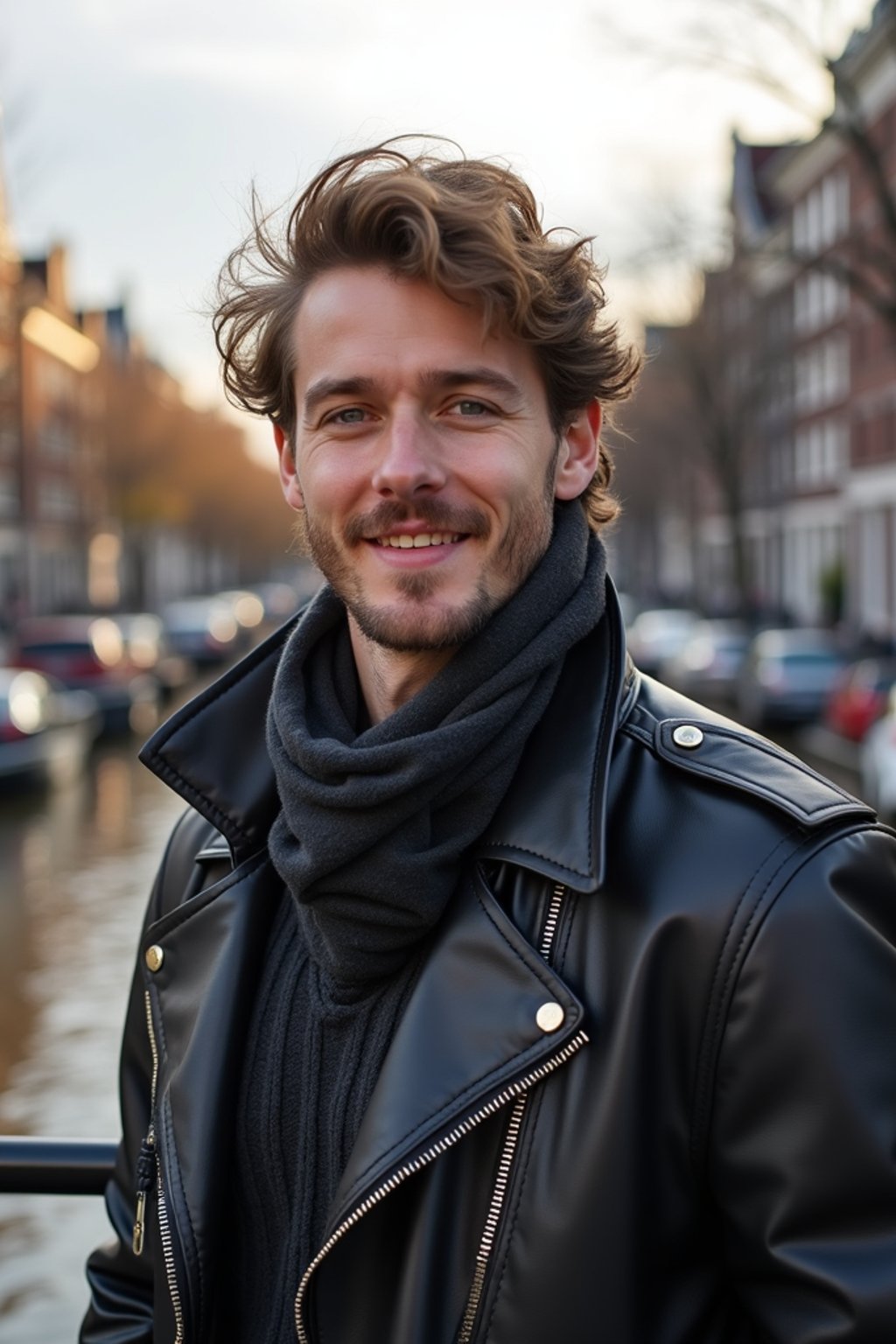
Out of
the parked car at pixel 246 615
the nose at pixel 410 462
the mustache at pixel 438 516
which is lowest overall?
the mustache at pixel 438 516

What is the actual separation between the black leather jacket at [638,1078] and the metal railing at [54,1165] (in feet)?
1.54

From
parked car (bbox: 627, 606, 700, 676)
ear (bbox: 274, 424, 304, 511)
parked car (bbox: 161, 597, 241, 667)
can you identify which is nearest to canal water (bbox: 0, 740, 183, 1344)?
ear (bbox: 274, 424, 304, 511)

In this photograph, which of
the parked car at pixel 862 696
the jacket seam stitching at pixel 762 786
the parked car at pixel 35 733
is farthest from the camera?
the parked car at pixel 862 696

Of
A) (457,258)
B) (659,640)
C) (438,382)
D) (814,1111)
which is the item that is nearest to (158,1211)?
(814,1111)

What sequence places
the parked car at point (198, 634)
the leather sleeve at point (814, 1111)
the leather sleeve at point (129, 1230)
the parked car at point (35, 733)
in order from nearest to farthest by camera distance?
the leather sleeve at point (814, 1111) < the leather sleeve at point (129, 1230) < the parked car at point (35, 733) < the parked car at point (198, 634)

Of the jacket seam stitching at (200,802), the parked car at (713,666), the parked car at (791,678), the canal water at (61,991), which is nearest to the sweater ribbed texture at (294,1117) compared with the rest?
the jacket seam stitching at (200,802)

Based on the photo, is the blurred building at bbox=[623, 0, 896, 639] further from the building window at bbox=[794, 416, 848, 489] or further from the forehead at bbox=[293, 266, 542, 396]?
the forehead at bbox=[293, 266, 542, 396]

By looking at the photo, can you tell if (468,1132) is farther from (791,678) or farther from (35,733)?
(791,678)

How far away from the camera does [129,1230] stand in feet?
7.85

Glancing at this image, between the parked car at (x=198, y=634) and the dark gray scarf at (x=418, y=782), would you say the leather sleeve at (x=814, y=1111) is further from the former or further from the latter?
the parked car at (x=198, y=634)

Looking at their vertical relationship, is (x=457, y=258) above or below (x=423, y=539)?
above

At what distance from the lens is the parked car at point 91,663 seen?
23.6m

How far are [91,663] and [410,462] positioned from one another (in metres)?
22.2

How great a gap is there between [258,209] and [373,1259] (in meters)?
1.58
